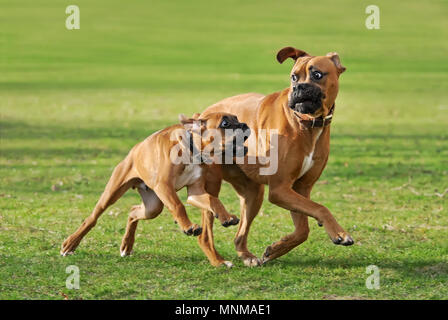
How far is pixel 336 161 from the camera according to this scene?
14703mm

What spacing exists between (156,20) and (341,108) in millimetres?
22852

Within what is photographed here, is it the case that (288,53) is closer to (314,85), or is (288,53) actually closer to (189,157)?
(314,85)

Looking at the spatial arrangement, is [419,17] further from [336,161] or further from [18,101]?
[336,161]

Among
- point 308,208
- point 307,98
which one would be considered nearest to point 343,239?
point 308,208

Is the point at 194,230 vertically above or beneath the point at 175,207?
beneath

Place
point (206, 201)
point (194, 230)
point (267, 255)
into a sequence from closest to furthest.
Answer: point (194, 230)
point (206, 201)
point (267, 255)

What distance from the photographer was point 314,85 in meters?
7.22

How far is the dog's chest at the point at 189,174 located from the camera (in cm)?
770

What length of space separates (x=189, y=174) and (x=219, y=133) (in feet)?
1.53

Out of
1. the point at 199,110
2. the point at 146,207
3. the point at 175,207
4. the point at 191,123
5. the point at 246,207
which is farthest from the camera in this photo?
the point at 199,110

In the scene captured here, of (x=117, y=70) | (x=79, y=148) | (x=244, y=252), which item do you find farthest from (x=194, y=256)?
(x=117, y=70)

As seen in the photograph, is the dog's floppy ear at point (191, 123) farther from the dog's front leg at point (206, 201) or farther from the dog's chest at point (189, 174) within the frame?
the dog's front leg at point (206, 201)

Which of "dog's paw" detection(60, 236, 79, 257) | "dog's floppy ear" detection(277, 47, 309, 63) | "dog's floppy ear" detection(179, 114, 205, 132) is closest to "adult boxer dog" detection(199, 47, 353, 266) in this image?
"dog's floppy ear" detection(277, 47, 309, 63)
